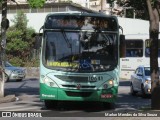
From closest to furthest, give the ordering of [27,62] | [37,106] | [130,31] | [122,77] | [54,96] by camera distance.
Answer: [54,96]
[37,106]
[122,77]
[27,62]
[130,31]

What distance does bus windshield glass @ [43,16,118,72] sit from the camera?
1675 centimetres

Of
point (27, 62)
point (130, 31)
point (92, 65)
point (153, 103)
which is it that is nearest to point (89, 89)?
point (92, 65)

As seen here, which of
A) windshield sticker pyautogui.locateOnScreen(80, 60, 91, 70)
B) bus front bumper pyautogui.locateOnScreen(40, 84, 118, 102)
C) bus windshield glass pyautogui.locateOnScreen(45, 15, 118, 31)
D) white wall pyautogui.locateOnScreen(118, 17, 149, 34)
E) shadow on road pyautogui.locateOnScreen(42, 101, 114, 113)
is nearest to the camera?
bus front bumper pyautogui.locateOnScreen(40, 84, 118, 102)

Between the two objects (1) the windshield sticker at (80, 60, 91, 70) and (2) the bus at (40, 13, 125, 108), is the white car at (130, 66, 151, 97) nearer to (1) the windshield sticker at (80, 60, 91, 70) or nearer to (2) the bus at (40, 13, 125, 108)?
(2) the bus at (40, 13, 125, 108)

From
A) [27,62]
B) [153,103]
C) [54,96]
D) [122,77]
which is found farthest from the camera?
[27,62]

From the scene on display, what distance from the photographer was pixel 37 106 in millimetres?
18844

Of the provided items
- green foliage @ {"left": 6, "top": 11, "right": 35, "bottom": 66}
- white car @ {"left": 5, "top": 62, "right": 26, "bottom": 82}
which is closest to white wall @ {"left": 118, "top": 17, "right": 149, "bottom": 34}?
green foliage @ {"left": 6, "top": 11, "right": 35, "bottom": 66}

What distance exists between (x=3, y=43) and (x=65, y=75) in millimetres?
6036

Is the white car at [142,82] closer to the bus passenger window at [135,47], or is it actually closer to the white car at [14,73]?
the bus passenger window at [135,47]

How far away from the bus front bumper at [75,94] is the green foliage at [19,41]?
1070 inches

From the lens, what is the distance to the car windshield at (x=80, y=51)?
16750mm

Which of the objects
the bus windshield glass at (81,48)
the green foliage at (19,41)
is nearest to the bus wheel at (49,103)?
the bus windshield glass at (81,48)

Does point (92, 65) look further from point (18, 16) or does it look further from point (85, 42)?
point (18, 16)

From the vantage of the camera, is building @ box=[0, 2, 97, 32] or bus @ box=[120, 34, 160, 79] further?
building @ box=[0, 2, 97, 32]
